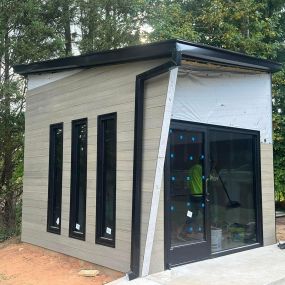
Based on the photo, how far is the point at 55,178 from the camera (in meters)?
7.69

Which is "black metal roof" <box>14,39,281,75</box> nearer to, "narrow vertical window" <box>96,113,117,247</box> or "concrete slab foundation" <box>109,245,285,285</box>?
"narrow vertical window" <box>96,113,117,247</box>

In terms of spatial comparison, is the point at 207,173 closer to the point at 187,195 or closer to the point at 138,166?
the point at 187,195

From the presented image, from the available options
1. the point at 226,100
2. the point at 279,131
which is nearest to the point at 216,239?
the point at 226,100

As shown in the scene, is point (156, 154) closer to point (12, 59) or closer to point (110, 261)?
point (110, 261)

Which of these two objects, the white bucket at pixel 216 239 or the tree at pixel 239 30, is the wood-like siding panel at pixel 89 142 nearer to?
the white bucket at pixel 216 239

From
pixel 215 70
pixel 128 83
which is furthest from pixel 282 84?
pixel 128 83

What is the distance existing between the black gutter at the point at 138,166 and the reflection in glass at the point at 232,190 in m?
1.48

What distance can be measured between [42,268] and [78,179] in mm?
1525

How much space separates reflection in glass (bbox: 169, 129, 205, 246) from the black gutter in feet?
1.85

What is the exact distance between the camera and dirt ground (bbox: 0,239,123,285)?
5809mm

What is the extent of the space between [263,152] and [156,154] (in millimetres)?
2828

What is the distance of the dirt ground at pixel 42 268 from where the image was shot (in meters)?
5.81

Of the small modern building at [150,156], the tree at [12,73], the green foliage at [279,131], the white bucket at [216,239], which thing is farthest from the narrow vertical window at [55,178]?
the green foliage at [279,131]

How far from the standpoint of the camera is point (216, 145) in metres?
6.92
